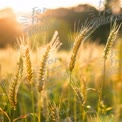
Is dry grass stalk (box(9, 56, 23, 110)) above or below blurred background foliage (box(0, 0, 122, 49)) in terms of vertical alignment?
below

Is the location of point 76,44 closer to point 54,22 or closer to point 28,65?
point 28,65

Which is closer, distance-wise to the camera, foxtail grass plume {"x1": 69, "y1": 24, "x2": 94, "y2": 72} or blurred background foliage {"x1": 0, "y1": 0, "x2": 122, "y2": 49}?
foxtail grass plume {"x1": 69, "y1": 24, "x2": 94, "y2": 72}

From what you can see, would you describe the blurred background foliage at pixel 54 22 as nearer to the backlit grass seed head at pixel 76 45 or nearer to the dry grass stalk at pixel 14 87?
the backlit grass seed head at pixel 76 45

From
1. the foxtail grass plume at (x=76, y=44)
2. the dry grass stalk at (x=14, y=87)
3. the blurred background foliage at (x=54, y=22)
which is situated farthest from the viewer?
the blurred background foliage at (x=54, y=22)

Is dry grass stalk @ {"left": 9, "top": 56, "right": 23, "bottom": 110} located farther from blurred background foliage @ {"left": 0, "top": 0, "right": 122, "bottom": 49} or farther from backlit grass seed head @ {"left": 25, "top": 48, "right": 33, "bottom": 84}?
blurred background foliage @ {"left": 0, "top": 0, "right": 122, "bottom": 49}

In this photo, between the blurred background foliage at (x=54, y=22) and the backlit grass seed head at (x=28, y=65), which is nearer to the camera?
the backlit grass seed head at (x=28, y=65)

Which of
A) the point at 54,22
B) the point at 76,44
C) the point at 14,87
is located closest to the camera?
the point at 14,87

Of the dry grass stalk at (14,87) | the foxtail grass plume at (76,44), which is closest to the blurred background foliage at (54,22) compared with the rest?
the foxtail grass plume at (76,44)

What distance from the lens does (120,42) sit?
2822 millimetres

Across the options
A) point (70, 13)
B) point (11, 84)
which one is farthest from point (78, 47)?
point (70, 13)

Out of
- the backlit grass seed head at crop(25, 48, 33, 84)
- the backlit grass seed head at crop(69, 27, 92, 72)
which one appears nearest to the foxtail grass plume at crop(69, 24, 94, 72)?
the backlit grass seed head at crop(69, 27, 92, 72)

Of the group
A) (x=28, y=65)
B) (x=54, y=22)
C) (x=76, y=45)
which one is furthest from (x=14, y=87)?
(x=54, y=22)

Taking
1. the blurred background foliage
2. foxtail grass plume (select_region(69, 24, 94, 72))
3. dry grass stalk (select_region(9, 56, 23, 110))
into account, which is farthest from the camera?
the blurred background foliage

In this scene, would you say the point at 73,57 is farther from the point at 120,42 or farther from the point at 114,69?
the point at 120,42
